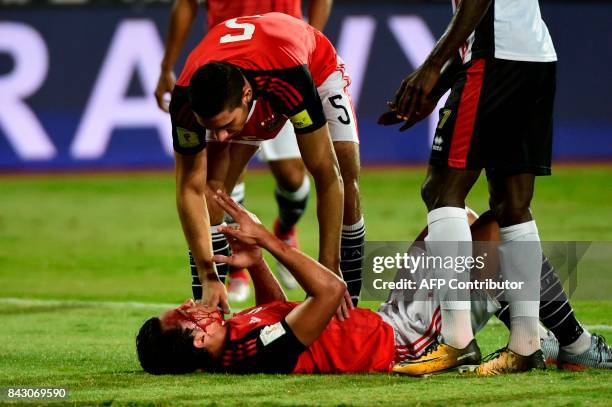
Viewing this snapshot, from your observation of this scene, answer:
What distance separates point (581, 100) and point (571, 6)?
1.19 m

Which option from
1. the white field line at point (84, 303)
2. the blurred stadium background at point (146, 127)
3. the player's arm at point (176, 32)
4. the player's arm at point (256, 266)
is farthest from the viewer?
the blurred stadium background at point (146, 127)

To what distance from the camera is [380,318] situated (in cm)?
547

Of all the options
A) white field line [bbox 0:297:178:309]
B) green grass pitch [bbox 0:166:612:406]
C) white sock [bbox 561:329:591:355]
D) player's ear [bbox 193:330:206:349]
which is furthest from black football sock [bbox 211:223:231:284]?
white sock [bbox 561:329:591:355]

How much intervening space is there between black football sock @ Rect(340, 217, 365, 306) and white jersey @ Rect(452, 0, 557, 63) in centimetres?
153

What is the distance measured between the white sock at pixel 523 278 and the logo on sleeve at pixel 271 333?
1.01 meters

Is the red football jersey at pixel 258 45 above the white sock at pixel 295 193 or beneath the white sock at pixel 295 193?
above

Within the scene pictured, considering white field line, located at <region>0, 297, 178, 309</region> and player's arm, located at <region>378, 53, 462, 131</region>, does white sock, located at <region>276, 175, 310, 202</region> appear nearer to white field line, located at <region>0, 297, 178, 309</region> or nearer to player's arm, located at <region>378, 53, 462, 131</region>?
white field line, located at <region>0, 297, 178, 309</region>

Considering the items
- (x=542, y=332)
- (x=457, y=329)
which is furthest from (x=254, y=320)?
Answer: (x=542, y=332)

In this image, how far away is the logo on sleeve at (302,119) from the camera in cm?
550

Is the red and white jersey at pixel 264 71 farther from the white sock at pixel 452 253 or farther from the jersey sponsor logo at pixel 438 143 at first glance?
the white sock at pixel 452 253

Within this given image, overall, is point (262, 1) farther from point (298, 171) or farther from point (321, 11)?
point (298, 171)

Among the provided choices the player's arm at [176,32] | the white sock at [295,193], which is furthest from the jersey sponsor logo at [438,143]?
the white sock at [295,193]

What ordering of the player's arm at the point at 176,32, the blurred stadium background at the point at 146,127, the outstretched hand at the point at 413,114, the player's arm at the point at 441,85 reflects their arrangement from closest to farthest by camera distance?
the outstretched hand at the point at 413,114 < the player's arm at the point at 441,85 < the player's arm at the point at 176,32 < the blurred stadium background at the point at 146,127

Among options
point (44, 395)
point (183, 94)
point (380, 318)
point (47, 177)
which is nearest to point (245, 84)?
point (183, 94)
